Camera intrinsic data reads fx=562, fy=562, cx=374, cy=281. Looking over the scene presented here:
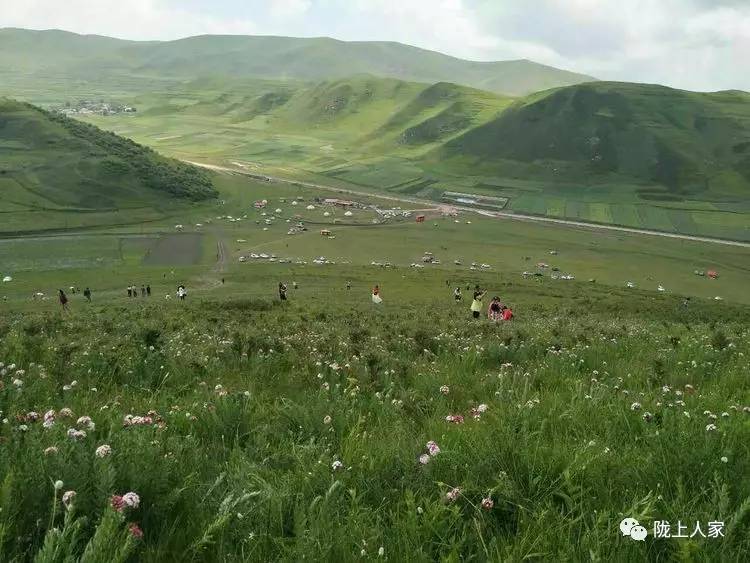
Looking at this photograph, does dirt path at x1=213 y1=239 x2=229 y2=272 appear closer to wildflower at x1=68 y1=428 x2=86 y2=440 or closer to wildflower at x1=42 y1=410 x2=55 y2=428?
wildflower at x1=42 y1=410 x2=55 y2=428

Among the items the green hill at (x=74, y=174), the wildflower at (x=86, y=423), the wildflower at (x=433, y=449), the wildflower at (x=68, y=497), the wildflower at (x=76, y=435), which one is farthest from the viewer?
the green hill at (x=74, y=174)

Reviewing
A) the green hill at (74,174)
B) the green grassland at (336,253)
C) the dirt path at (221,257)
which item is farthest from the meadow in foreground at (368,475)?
the green hill at (74,174)

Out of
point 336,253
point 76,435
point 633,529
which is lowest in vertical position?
point 336,253

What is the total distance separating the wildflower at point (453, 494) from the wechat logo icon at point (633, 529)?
3.77 feet

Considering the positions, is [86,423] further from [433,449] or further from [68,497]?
[433,449]

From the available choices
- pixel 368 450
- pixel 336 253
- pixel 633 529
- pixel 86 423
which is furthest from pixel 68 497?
pixel 336 253

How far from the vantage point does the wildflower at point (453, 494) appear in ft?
13.7

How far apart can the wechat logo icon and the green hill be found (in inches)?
5414

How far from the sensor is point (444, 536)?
3861 mm

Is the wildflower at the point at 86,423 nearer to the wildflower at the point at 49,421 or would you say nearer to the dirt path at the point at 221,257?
the wildflower at the point at 49,421

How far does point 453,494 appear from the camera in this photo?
14.0 feet

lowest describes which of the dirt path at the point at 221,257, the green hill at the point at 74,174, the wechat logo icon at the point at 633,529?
the dirt path at the point at 221,257

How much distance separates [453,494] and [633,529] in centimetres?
124

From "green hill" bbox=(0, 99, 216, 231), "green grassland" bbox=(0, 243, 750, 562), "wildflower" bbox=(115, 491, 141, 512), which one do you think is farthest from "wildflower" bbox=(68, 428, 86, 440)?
"green hill" bbox=(0, 99, 216, 231)
